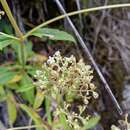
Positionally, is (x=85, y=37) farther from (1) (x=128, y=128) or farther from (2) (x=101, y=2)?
(1) (x=128, y=128)

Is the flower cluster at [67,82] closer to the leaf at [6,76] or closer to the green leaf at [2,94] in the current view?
the leaf at [6,76]

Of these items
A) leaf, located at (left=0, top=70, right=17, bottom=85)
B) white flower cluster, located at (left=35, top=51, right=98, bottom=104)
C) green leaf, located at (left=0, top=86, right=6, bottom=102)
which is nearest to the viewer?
white flower cluster, located at (left=35, top=51, right=98, bottom=104)

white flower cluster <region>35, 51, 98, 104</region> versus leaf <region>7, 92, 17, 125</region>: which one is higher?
white flower cluster <region>35, 51, 98, 104</region>

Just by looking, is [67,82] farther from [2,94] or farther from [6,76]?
[2,94]

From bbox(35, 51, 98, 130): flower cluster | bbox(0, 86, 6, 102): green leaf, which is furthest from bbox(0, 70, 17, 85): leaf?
bbox(35, 51, 98, 130): flower cluster

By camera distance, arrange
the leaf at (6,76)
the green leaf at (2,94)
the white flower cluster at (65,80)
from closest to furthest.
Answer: the white flower cluster at (65,80)
the leaf at (6,76)
the green leaf at (2,94)

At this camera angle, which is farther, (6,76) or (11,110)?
(11,110)

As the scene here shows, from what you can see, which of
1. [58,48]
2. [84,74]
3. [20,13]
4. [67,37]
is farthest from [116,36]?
[84,74]

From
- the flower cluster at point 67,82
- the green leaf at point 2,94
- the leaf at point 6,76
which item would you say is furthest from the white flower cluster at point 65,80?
the green leaf at point 2,94

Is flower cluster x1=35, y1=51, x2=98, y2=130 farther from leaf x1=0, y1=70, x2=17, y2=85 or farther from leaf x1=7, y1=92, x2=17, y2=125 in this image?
leaf x1=7, y1=92, x2=17, y2=125

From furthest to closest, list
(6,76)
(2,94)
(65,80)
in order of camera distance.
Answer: (2,94) < (6,76) < (65,80)

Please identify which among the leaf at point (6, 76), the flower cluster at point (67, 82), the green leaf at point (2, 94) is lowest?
the green leaf at point (2, 94)

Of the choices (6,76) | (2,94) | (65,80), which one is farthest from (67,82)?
(2,94)
